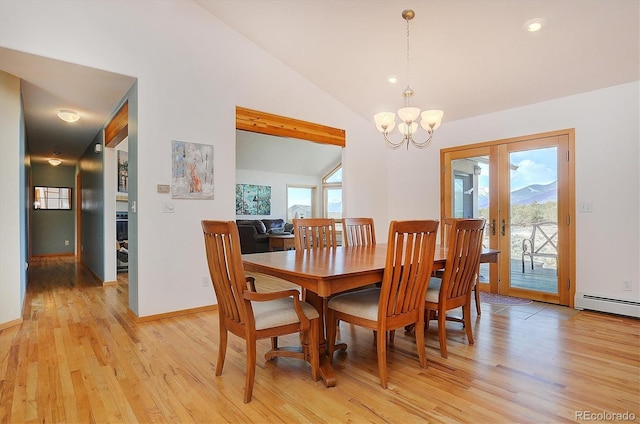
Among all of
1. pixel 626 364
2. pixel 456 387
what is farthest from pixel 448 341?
pixel 626 364

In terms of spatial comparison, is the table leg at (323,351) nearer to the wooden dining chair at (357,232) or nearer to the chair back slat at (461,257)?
the chair back slat at (461,257)

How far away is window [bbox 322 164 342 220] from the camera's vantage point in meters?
10.5

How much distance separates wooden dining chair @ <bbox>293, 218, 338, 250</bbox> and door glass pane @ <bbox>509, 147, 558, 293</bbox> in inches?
99.9

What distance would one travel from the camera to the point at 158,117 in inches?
134

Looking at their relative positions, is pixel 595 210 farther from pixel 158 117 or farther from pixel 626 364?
pixel 158 117

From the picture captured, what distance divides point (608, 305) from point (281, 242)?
17.7 ft

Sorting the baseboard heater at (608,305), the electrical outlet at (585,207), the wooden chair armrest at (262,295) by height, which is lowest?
the baseboard heater at (608,305)

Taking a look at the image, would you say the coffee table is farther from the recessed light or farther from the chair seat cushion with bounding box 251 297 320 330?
the recessed light

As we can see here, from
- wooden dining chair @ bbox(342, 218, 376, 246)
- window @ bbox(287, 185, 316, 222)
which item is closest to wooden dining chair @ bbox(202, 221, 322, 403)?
wooden dining chair @ bbox(342, 218, 376, 246)

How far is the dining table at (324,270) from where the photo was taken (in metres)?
1.79

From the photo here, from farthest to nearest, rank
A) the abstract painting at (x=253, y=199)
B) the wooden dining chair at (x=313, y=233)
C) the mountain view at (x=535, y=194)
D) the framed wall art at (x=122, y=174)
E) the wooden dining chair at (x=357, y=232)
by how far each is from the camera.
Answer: the abstract painting at (x=253, y=199)
the framed wall art at (x=122, y=174)
the mountain view at (x=535, y=194)
the wooden dining chair at (x=357, y=232)
the wooden dining chair at (x=313, y=233)

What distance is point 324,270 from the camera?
191 cm

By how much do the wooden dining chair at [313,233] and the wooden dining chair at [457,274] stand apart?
1007mm

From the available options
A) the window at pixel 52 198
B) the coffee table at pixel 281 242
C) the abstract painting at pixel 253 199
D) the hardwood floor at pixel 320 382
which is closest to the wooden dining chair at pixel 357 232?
the hardwood floor at pixel 320 382
